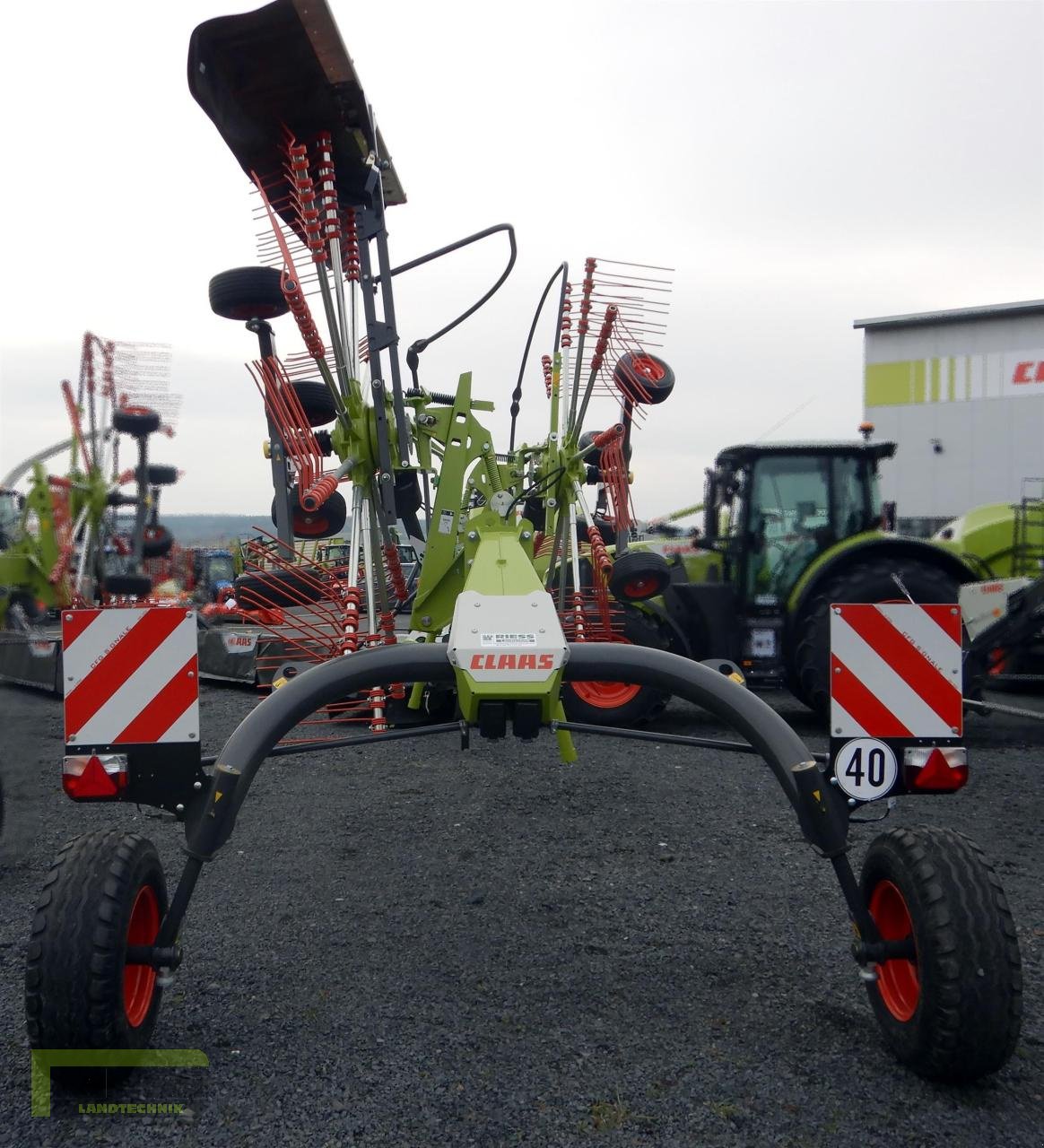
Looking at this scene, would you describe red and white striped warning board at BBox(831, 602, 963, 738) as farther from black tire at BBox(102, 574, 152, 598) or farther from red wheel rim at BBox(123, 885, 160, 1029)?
black tire at BBox(102, 574, 152, 598)

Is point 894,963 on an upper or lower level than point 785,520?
lower

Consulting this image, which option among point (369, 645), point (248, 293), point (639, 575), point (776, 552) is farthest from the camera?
point (776, 552)

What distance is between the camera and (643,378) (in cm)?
483

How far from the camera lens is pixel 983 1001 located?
220cm

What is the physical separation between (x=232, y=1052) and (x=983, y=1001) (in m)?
1.79

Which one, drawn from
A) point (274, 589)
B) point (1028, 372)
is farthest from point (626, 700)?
point (1028, 372)

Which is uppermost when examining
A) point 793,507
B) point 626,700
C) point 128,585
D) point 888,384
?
point 888,384

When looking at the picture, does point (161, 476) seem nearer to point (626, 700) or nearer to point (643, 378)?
point (626, 700)

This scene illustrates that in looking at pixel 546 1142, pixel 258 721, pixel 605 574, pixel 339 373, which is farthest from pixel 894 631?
pixel 339 373

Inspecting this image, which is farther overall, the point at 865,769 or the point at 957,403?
the point at 957,403

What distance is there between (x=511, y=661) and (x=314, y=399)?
2087mm

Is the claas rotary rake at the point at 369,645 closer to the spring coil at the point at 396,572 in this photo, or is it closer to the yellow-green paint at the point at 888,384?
the spring coil at the point at 396,572

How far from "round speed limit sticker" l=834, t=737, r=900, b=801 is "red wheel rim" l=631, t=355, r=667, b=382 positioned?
269 centimetres

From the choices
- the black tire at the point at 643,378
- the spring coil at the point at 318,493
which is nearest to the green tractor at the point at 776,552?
the black tire at the point at 643,378
